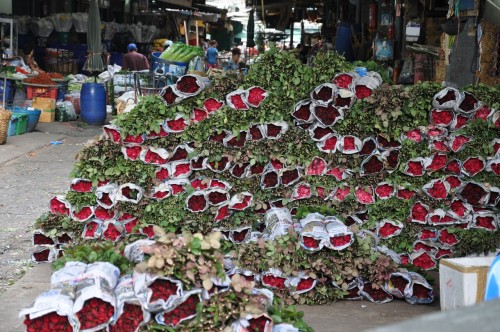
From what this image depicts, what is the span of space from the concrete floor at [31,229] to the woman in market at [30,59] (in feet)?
12.5

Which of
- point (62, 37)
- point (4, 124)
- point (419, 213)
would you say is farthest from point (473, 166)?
point (62, 37)

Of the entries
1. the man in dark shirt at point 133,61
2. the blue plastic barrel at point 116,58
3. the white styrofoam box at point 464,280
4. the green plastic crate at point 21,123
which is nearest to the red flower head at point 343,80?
the white styrofoam box at point 464,280

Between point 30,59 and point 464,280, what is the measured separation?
17174 mm

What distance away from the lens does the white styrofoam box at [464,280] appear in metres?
4.79

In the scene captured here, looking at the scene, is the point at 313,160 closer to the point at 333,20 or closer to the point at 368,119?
the point at 368,119

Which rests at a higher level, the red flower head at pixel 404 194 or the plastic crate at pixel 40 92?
the plastic crate at pixel 40 92

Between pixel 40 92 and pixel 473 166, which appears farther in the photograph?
pixel 40 92

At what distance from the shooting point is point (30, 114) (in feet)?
51.6

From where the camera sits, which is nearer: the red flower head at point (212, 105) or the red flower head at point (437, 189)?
the red flower head at point (437, 189)

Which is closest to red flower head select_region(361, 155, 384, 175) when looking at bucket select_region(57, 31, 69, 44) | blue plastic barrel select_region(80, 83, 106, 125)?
blue plastic barrel select_region(80, 83, 106, 125)

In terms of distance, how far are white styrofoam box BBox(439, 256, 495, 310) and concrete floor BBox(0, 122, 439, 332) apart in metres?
0.72

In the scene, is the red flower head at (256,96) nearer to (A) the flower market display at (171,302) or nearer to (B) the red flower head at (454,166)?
(B) the red flower head at (454,166)

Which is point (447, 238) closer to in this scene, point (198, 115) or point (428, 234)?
point (428, 234)

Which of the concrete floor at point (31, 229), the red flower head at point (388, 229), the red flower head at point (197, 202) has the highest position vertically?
the red flower head at point (197, 202)
